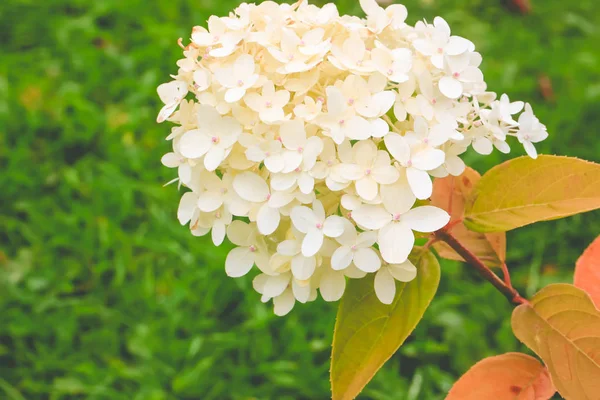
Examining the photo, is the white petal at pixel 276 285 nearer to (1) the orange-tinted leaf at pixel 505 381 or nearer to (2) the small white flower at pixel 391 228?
(2) the small white flower at pixel 391 228

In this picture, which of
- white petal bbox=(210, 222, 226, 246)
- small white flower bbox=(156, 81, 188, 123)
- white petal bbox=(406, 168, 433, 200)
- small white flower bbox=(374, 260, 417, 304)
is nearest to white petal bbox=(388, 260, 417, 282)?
small white flower bbox=(374, 260, 417, 304)

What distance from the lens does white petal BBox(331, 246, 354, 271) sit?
0.69 m

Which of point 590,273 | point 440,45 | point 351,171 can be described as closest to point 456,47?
point 440,45

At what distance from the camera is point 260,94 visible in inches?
28.8

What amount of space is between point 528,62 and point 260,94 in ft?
6.33

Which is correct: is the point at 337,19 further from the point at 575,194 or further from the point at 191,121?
the point at 575,194

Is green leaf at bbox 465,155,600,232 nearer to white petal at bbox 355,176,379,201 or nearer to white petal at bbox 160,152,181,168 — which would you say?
white petal at bbox 355,176,379,201

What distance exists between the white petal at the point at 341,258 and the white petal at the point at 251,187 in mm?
102

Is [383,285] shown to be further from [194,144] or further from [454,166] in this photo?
[194,144]

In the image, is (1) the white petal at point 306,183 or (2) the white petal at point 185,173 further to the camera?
(2) the white petal at point 185,173

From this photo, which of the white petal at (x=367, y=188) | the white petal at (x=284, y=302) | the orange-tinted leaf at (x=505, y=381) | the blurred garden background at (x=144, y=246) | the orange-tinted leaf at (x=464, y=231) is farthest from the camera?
the blurred garden background at (x=144, y=246)

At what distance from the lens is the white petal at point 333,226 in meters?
0.68

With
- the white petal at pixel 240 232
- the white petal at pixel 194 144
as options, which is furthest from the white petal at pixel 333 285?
Answer: the white petal at pixel 194 144

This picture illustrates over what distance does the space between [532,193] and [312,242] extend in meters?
0.32
